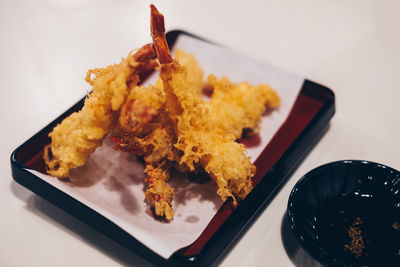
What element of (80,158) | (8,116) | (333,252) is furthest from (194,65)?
(333,252)

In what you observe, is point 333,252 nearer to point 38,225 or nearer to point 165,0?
point 38,225

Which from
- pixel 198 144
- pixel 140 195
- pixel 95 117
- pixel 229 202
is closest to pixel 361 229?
pixel 229 202

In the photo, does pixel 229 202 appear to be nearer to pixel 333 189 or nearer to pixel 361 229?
pixel 333 189

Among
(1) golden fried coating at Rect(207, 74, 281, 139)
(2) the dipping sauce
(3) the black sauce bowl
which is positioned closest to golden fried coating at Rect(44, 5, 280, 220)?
(1) golden fried coating at Rect(207, 74, 281, 139)

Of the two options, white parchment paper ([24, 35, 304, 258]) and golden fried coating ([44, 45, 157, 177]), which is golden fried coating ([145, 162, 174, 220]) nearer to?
white parchment paper ([24, 35, 304, 258])

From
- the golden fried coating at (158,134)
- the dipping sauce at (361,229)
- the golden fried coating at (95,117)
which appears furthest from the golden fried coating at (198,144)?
the dipping sauce at (361,229)

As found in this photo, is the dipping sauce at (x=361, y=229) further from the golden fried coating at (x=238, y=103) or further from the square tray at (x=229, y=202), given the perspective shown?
the golden fried coating at (x=238, y=103)
